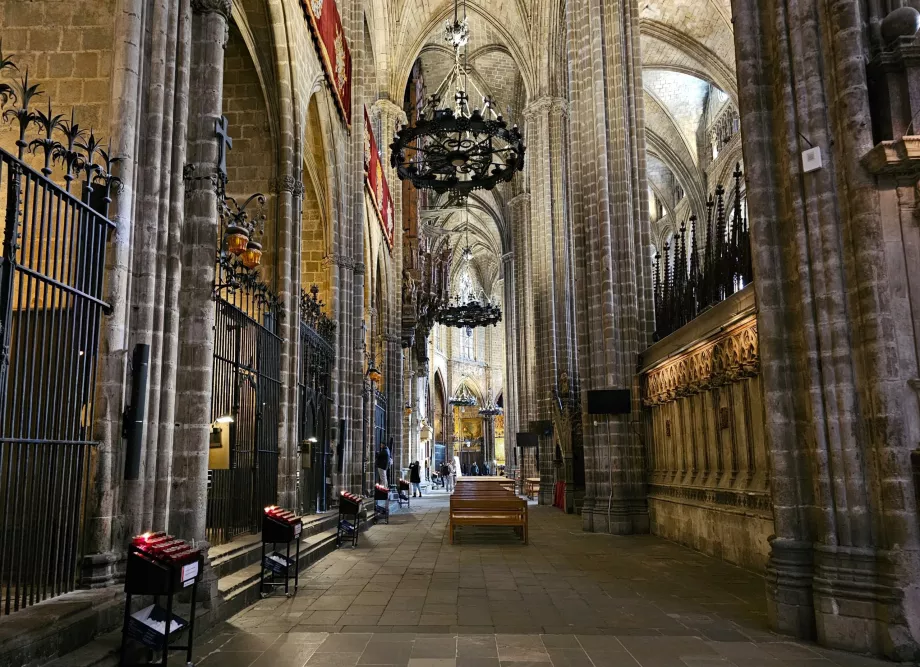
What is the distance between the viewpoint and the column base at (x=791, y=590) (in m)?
5.20

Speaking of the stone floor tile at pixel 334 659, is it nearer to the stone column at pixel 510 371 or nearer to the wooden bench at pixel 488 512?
the wooden bench at pixel 488 512

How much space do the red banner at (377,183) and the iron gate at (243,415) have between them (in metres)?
8.95

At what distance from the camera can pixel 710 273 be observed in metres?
10.7

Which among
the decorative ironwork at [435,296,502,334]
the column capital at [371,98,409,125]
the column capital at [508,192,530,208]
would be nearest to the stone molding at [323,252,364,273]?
the column capital at [371,98,409,125]

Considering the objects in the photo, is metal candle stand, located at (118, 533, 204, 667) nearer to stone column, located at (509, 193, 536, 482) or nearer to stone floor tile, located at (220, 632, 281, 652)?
stone floor tile, located at (220, 632, 281, 652)

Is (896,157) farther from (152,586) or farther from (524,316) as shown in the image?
(524,316)

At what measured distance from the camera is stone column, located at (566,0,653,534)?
42.2 feet

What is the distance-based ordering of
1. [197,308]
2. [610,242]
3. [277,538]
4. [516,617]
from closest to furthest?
[516,617]
[197,308]
[277,538]
[610,242]

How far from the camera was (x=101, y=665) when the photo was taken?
4.01 metres

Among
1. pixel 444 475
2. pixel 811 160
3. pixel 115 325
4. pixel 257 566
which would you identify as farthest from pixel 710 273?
pixel 444 475

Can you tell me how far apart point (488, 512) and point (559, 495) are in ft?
28.6

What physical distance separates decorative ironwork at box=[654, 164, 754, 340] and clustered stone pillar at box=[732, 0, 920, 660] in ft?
6.16

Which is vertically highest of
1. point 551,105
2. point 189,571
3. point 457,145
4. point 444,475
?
point 551,105

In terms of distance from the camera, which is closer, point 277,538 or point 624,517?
point 277,538
